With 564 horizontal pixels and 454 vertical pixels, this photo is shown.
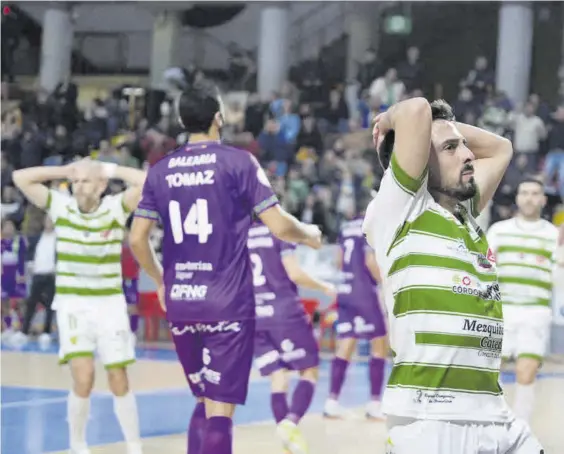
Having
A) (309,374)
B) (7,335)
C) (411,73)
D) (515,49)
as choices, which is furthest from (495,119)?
(309,374)

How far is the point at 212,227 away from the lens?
679cm

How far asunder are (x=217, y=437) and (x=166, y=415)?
203 inches

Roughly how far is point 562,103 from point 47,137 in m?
10.5

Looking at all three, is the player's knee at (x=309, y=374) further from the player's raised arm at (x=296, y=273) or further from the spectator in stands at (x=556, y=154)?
the spectator in stands at (x=556, y=154)

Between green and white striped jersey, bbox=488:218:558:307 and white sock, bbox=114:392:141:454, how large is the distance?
133 inches

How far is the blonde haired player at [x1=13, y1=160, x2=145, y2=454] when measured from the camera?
8.86 meters

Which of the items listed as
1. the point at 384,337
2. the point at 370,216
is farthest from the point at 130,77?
the point at 370,216

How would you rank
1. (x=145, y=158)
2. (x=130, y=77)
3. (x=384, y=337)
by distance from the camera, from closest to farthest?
(x=384, y=337), (x=145, y=158), (x=130, y=77)

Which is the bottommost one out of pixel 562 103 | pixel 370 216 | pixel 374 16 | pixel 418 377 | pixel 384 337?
pixel 384 337

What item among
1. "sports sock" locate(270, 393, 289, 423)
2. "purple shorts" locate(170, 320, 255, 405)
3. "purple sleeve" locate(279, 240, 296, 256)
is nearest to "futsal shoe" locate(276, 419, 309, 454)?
"sports sock" locate(270, 393, 289, 423)

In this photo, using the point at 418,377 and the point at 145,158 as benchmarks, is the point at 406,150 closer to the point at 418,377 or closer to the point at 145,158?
the point at 418,377

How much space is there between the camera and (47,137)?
26.7 metres

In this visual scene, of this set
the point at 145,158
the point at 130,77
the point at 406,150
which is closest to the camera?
the point at 406,150

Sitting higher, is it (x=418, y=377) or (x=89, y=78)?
(x=89, y=78)
